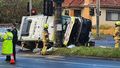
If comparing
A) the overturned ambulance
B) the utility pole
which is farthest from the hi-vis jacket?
the overturned ambulance

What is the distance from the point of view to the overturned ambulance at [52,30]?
92.0 feet

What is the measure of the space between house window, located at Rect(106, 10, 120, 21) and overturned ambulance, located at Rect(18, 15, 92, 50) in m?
32.5

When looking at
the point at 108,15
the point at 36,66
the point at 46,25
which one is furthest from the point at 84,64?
the point at 108,15

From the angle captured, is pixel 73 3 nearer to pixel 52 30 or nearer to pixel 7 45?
pixel 52 30

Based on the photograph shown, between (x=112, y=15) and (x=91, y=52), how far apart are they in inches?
1508

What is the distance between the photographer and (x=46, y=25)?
85.6 feet

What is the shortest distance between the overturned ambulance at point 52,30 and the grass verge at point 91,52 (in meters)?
2.94

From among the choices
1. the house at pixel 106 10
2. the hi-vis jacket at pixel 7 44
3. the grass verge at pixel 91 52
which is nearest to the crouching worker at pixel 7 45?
the hi-vis jacket at pixel 7 44

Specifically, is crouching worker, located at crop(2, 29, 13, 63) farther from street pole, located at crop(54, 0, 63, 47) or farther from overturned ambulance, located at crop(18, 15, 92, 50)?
overturned ambulance, located at crop(18, 15, 92, 50)

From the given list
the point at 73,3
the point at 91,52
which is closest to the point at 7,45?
the point at 91,52

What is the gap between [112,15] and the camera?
6162 cm

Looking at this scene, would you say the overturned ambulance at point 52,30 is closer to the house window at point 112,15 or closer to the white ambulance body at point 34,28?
the white ambulance body at point 34,28

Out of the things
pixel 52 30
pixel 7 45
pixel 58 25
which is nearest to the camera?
pixel 7 45

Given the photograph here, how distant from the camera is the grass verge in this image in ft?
75.7
